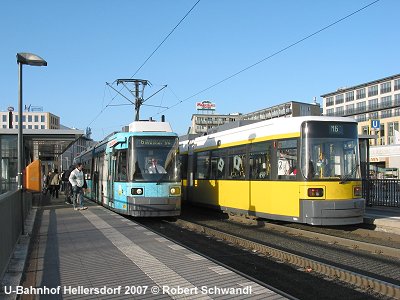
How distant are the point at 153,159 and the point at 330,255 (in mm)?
7194

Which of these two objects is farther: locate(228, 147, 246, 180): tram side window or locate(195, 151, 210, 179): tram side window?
locate(195, 151, 210, 179): tram side window

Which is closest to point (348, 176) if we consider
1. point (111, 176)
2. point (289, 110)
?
point (111, 176)

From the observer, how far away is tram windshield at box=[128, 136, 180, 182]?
15.1 meters

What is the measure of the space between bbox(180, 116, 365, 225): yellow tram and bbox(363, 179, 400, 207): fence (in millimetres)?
7006

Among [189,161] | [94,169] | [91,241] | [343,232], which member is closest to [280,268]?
[91,241]

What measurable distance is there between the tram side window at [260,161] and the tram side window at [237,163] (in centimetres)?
58

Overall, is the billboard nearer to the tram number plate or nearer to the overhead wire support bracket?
the overhead wire support bracket

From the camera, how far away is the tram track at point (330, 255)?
7.34 m

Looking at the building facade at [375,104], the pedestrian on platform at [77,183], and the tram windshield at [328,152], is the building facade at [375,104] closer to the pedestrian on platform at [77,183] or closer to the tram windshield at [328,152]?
the pedestrian on platform at [77,183]

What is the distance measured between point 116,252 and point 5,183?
6.08 metres

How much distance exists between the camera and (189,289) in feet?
20.2

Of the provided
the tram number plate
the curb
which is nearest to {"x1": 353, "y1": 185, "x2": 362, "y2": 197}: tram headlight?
the tram number plate

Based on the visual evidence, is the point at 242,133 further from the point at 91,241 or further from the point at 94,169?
the point at 94,169

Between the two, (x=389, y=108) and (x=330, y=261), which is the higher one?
(x=389, y=108)
